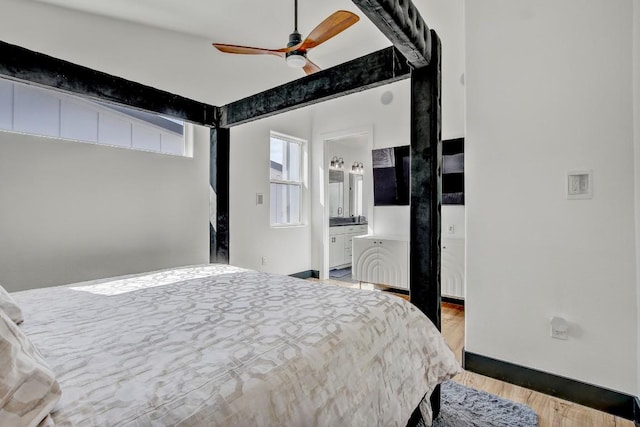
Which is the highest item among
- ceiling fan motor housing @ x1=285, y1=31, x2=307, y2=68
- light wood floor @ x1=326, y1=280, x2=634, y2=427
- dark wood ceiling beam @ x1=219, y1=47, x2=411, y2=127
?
ceiling fan motor housing @ x1=285, y1=31, x2=307, y2=68

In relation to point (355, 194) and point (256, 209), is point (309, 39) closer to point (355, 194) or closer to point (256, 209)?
point (256, 209)

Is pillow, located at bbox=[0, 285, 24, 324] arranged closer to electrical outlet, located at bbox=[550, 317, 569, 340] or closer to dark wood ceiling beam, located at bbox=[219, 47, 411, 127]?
dark wood ceiling beam, located at bbox=[219, 47, 411, 127]

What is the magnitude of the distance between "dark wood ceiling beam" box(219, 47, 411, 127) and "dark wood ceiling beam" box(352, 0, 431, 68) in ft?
0.56

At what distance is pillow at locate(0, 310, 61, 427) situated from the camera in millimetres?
520

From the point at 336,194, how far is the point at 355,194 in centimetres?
59

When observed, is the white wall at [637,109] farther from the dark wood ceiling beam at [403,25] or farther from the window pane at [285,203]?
the window pane at [285,203]

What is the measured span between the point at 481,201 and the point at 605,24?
3.75 ft

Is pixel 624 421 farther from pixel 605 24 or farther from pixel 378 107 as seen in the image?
pixel 378 107

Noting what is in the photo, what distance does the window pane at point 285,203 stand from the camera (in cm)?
452

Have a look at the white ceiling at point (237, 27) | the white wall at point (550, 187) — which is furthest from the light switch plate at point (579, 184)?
the white ceiling at point (237, 27)

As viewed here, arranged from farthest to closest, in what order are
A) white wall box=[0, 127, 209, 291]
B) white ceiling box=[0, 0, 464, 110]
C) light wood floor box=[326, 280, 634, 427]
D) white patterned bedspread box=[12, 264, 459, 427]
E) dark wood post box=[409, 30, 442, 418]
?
white ceiling box=[0, 0, 464, 110] < white wall box=[0, 127, 209, 291] < light wood floor box=[326, 280, 634, 427] < dark wood post box=[409, 30, 442, 418] < white patterned bedspread box=[12, 264, 459, 427]

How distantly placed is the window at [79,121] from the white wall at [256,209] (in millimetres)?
815

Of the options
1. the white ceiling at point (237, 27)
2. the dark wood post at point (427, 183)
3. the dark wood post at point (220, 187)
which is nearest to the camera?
the dark wood post at point (427, 183)

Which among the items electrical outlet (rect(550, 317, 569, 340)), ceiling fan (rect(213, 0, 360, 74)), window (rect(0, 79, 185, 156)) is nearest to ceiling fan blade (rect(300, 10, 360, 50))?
ceiling fan (rect(213, 0, 360, 74))
